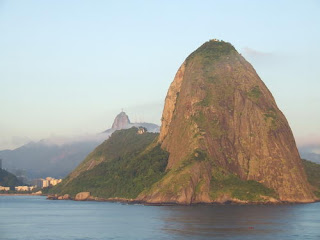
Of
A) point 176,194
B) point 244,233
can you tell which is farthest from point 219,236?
point 176,194

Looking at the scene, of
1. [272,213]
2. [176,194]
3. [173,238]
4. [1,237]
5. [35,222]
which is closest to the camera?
→ [173,238]

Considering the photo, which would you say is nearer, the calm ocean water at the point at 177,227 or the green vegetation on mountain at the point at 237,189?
the calm ocean water at the point at 177,227

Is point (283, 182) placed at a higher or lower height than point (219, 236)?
higher

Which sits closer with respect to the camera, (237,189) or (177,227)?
(177,227)

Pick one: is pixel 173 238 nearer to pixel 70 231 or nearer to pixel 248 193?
pixel 70 231

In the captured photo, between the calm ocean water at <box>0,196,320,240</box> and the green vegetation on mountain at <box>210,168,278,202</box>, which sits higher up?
the green vegetation on mountain at <box>210,168,278,202</box>

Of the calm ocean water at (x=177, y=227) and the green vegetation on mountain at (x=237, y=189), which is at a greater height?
the green vegetation on mountain at (x=237, y=189)

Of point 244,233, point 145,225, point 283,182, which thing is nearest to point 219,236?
point 244,233

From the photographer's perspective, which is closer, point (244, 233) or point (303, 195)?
point (244, 233)

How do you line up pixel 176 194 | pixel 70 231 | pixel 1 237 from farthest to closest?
pixel 176 194 < pixel 70 231 < pixel 1 237

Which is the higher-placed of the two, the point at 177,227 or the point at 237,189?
the point at 237,189

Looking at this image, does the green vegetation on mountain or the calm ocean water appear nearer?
the calm ocean water
